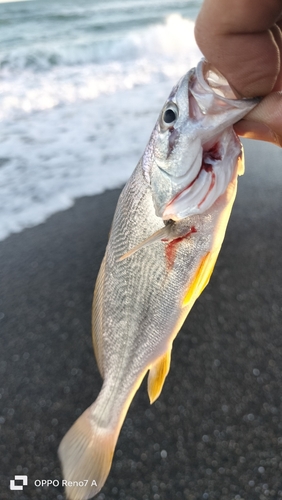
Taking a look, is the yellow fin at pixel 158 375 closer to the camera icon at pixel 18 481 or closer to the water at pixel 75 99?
the camera icon at pixel 18 481

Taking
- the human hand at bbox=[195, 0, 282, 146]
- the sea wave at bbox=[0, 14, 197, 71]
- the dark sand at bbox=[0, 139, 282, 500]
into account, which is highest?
the human hand at bbox=[195, 0, 282, 146]

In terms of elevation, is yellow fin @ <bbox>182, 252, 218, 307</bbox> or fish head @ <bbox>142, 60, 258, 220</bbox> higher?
fish head @ <bbox>142, 60, 258, 220</bbox>

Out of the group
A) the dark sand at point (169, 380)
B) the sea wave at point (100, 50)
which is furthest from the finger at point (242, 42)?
the sea wave at point (100, 50)

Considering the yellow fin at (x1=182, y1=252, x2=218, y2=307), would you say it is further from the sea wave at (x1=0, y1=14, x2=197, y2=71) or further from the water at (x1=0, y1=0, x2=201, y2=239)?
the sea wave at (x1=0, y1=14, x2=197, y2=71)

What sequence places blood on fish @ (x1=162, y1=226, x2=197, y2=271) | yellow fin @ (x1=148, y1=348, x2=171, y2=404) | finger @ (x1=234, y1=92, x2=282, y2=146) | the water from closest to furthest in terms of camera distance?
finger @ (x1=234, y1=92, x2=282, y2=146), blood on fish @ (x1=162, y1=226, x2=197, y2=271), yellow fin @ (x1=148, y1=348, x2=171, y2=404), the water

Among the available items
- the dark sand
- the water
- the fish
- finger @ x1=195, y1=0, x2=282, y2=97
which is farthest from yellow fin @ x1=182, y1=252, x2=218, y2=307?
the water

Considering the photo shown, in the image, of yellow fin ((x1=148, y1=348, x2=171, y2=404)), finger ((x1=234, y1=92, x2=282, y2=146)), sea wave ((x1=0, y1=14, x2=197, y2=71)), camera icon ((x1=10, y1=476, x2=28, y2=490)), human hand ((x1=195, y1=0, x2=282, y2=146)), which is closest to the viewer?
human hand ((x1=195, y1=0, x2=282, y2=146))
